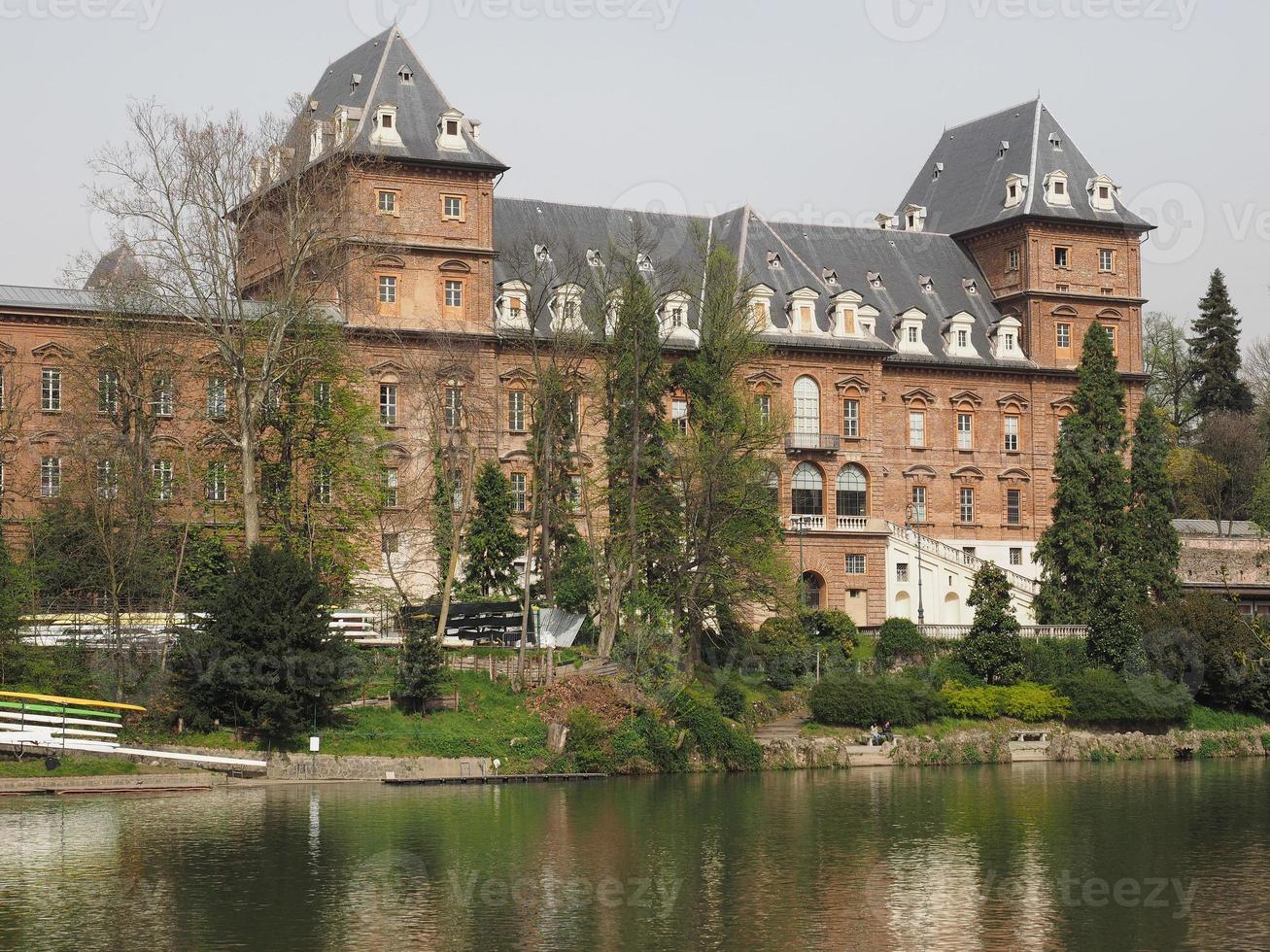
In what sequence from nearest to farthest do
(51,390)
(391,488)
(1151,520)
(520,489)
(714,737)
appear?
(714,737) → (391,488) → (51,390) → (1151,520) → (520,489)

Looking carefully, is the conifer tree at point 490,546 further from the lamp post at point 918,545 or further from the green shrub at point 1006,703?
the green shrub at point 1006,703

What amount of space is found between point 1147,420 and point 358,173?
32183 mm

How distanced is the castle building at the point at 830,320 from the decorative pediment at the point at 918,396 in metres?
0.17

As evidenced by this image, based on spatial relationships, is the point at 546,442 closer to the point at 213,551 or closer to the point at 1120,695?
the point at 213,551

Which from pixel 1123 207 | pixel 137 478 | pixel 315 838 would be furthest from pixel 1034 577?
pixel 315 838

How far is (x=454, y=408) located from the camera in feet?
205

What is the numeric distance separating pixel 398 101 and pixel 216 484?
18.4m

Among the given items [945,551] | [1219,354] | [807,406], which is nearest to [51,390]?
[807,406]

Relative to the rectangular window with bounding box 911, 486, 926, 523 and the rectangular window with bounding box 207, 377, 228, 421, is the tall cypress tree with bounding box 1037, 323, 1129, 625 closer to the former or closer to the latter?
the rectangular window with bounding box 911, 486, 926, 523

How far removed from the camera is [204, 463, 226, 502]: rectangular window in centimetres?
5953

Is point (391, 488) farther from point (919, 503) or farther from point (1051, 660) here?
point (919, 503)

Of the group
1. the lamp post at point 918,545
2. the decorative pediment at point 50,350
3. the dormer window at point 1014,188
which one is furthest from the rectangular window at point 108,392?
the dormer window at point 1014,188

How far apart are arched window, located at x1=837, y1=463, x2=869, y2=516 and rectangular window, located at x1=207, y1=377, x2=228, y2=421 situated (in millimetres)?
27481

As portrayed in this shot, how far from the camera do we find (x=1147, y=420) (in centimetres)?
6825
